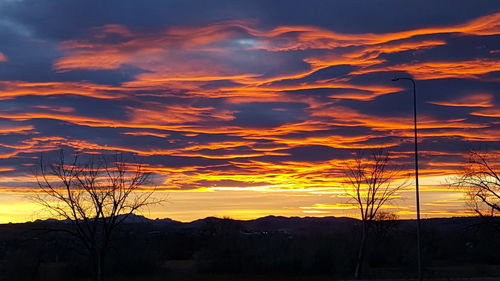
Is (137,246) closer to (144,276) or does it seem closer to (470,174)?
(144,276)

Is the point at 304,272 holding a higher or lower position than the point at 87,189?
lower

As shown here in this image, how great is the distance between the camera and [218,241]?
7188cm

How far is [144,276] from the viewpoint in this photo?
6506 centimetres

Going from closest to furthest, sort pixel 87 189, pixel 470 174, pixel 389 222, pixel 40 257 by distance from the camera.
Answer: pixel 87 189 < pixel 470 174 < pixel 40 257 < pixel 389 222

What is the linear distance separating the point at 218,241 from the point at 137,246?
9103 mm

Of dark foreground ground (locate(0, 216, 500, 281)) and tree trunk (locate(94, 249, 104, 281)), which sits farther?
→ dark foreground ground (locate(0, 216, 500, 281))

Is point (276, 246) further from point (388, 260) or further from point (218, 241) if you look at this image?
point (388, 260)

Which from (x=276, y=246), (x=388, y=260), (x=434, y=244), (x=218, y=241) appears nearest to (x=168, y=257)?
(x=218, y=241)

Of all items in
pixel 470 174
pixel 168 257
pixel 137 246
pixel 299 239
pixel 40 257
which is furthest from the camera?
pixel 168 257

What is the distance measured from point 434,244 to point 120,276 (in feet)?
156

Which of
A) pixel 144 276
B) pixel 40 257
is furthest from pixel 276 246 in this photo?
pixel 40 257

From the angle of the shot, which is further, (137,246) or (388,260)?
(388,260)

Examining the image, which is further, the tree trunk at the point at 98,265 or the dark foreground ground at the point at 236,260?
the dark foreground ground at the point at 236,260

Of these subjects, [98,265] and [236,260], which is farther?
[236,260]
